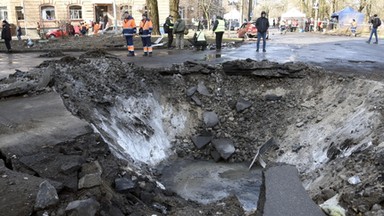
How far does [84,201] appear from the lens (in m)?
3.83

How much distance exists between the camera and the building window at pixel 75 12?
3934 cm

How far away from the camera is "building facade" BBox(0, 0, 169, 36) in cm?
3750

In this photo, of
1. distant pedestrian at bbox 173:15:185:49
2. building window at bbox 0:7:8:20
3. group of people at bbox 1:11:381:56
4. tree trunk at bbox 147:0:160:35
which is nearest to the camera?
group of people at bbox 1:11:381:56

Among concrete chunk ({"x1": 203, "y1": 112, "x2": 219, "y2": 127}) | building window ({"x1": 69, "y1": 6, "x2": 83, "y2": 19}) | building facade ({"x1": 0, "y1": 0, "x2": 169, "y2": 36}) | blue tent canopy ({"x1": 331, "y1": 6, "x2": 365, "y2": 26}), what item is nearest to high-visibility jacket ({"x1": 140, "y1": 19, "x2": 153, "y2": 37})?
concrete chunk ({"x1": 203, "y1": 112, "x2": 219, "y2": 127})

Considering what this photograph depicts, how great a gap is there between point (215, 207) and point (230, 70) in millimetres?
5833

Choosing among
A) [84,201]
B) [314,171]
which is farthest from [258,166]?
[84,201]

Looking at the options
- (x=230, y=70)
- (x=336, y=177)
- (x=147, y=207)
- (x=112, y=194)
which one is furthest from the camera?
(x=230, y=70)

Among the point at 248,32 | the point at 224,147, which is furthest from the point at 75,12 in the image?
the point at 224,147

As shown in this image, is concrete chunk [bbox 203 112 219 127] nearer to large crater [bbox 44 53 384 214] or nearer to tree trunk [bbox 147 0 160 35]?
large crater [bbox 44 53 384 214]

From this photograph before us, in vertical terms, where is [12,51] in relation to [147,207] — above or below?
above

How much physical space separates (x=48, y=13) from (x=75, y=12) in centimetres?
285

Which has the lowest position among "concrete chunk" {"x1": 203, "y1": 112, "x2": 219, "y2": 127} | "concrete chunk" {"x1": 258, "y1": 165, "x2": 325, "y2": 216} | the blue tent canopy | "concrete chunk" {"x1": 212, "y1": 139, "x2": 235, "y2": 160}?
"concrete chunk" {"x1": 212, "y1": 139, "x2": 235, "y2": 160}

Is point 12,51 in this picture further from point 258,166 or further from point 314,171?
point 314,171

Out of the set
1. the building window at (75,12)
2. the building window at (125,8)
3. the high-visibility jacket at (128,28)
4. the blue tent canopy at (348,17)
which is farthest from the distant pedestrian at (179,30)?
the blue tent canopy at (348,17)
